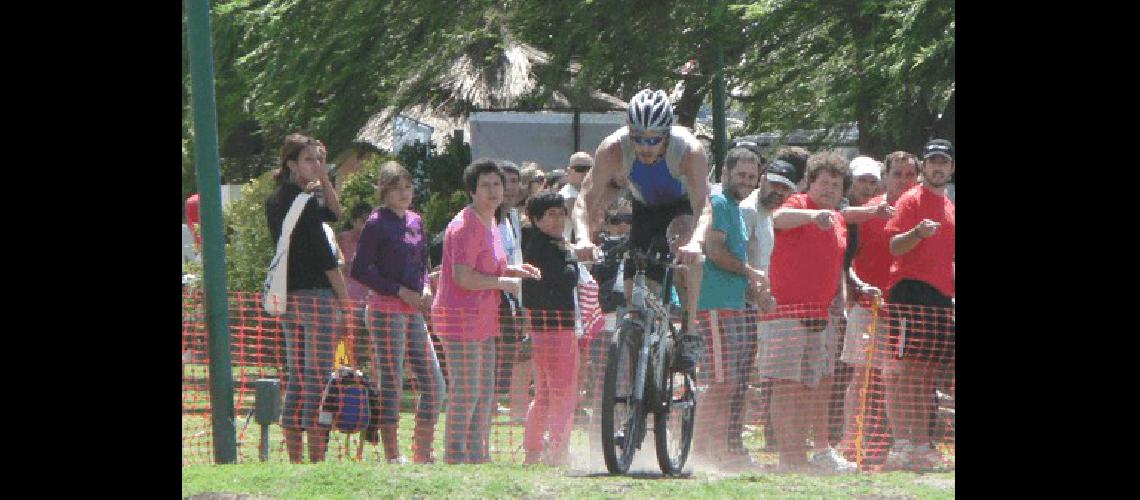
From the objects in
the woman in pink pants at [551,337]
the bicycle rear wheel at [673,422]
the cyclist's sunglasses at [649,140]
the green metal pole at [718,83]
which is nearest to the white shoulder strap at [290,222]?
the woman in pink pants at [551,337]

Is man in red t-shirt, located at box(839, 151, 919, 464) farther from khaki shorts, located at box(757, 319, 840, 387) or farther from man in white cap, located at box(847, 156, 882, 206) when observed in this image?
khaki shorts, located at box(757, 319, 840, 387)

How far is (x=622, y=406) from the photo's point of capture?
339 inches

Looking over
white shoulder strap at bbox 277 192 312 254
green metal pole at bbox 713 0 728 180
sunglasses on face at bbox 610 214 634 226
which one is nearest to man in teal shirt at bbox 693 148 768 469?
sunglasses on face at bbox 610 214 634 226

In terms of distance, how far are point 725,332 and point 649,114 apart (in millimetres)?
1956

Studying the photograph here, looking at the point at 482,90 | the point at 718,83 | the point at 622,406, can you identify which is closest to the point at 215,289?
the point at 622,406

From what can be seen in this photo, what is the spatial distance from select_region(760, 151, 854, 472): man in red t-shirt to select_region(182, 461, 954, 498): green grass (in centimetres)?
139

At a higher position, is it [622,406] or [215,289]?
[215,289]

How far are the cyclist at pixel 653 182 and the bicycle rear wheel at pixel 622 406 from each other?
1.17ft

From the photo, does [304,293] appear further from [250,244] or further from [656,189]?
[250,244]

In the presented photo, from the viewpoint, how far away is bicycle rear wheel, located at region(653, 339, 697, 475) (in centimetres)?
870

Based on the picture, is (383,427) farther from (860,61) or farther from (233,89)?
(233,89)

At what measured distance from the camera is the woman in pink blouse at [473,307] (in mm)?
9734
